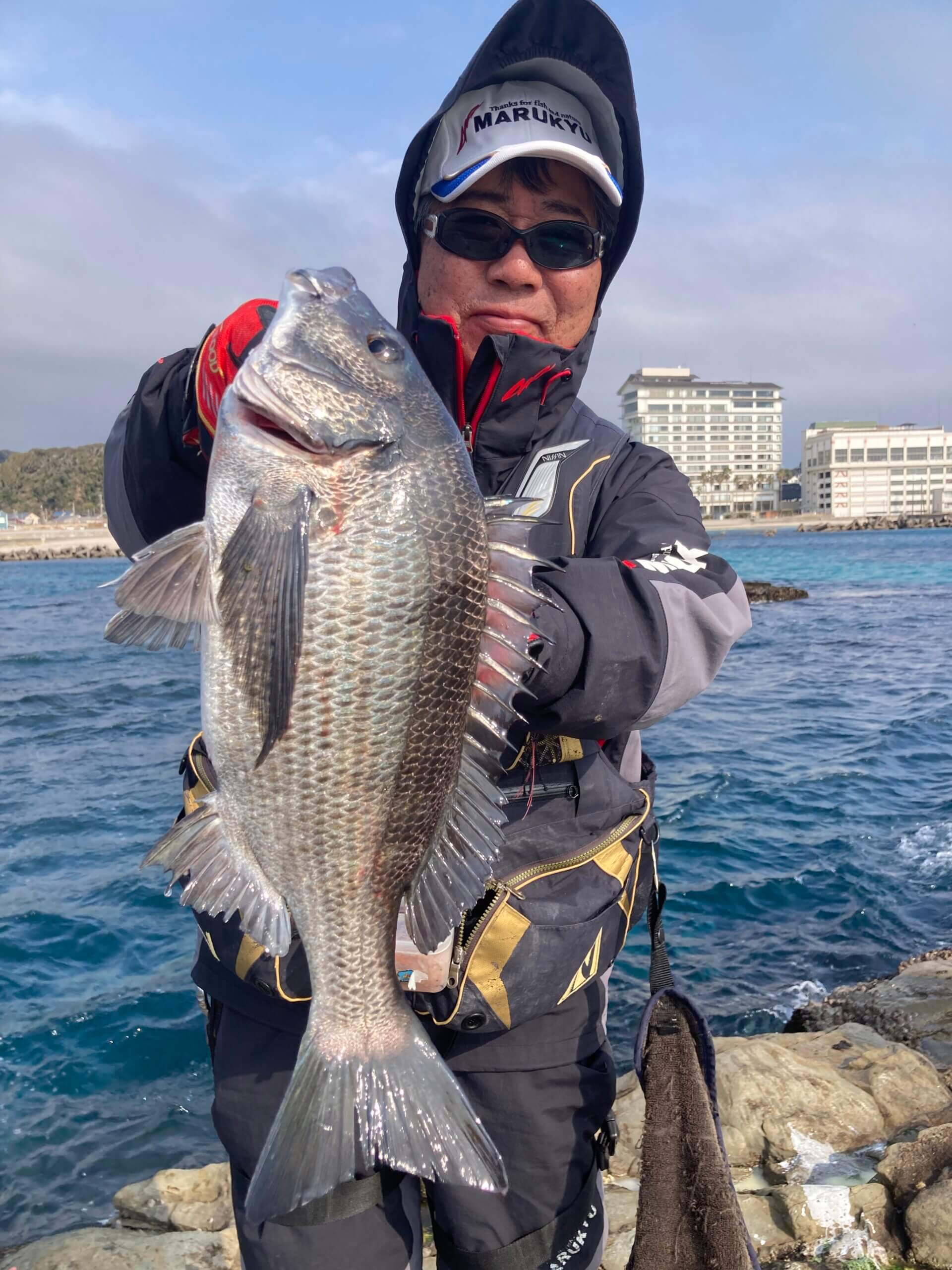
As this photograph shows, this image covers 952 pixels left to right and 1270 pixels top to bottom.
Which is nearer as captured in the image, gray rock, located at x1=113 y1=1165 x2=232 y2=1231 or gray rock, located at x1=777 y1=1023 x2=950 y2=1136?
gray rock, located at x1=113 y1=1165 x2=232 y2=1231

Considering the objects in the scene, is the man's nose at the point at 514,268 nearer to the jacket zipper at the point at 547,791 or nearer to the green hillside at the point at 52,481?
the jacket zipper at the point at 547,791

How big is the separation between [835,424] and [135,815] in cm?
16557

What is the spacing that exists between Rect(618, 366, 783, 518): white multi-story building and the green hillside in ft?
287

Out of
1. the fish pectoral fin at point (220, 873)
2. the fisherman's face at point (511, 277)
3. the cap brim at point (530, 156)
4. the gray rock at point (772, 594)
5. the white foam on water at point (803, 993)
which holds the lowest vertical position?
the white foam on water at point (803, 993)

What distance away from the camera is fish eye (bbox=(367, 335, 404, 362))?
83.8 inches

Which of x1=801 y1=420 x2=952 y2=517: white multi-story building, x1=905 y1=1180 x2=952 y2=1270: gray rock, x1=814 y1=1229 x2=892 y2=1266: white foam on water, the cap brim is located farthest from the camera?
x1=801 y1=420 x2=952 y2=517: white multi-story building

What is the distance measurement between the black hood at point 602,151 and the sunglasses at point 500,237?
0.86ft

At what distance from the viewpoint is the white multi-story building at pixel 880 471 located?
13200cm

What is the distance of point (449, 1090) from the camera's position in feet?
6.75

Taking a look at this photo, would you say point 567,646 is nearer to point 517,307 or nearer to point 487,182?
point 517,307

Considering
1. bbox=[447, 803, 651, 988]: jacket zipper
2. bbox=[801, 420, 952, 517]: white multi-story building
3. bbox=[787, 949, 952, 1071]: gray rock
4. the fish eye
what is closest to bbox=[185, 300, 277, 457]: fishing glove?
the fish eye

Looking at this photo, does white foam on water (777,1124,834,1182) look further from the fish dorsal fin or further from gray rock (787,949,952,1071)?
the fish dorsal fin

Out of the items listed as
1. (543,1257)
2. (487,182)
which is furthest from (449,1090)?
(487,182)

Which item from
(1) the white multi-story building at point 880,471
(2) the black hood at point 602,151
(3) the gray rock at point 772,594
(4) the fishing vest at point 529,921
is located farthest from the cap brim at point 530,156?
(1) the white multi-story building at point 880,471
